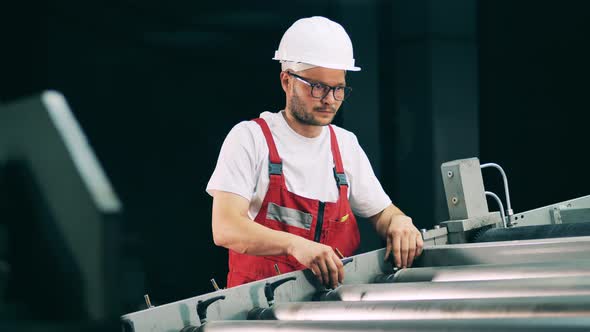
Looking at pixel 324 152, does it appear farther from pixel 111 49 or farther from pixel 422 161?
pixel 422 161

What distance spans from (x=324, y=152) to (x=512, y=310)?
119 cm

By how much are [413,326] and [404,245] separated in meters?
0.72

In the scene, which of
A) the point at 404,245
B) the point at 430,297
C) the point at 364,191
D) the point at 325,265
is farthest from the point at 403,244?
the point at 364,191

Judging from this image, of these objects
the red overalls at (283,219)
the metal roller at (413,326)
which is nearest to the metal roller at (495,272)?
the metal roller at (413,326)

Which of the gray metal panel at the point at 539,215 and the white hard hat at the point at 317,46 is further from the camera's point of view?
the gray metal panel at the point at 539,215

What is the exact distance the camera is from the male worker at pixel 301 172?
207cm

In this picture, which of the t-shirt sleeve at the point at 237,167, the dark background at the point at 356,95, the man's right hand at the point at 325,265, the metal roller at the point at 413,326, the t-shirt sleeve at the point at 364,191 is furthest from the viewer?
the dark background at the point at 356,95

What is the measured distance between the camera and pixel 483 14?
5.86m

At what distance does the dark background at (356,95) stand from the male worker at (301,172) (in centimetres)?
112

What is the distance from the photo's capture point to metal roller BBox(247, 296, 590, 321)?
3.70 feet

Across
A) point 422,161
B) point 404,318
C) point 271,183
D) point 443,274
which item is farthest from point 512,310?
point 422,161

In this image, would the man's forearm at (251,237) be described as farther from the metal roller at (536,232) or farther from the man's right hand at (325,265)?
the metal roller at (536,232)

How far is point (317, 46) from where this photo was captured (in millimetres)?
2191

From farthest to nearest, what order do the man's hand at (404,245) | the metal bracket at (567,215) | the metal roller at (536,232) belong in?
the metal bracket at (567,215), the metal roller at (536,232), the man's hand at (404,245)
